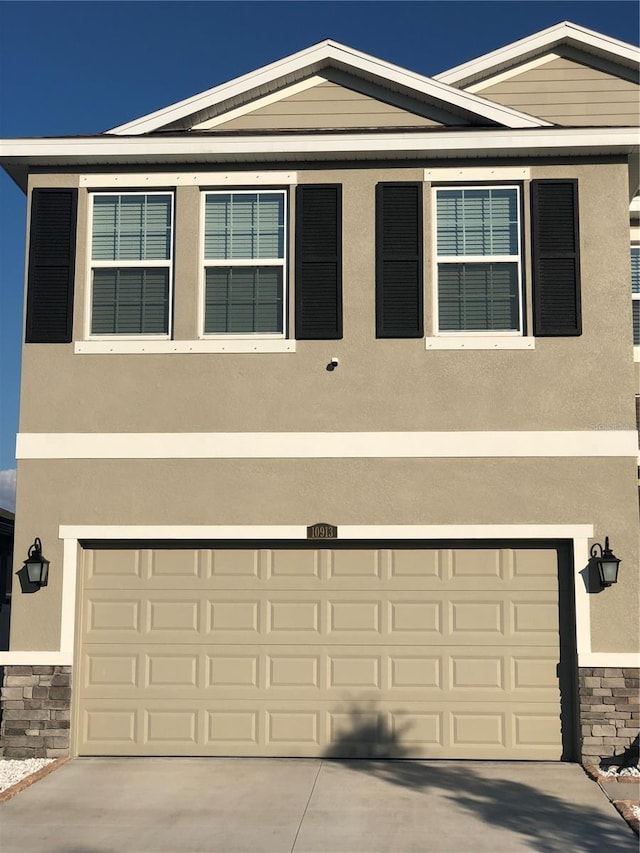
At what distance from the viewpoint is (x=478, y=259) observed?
1009 cm

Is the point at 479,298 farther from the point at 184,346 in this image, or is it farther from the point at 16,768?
the point at 16,768

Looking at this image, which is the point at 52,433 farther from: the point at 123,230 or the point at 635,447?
the point at 635,447

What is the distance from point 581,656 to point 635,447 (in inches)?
85.4

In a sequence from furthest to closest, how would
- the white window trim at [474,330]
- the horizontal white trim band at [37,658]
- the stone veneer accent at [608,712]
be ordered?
the white window trim at [474,330] → the horizontal white trim band at [37,658] → the stone veneer accent at [608,712]

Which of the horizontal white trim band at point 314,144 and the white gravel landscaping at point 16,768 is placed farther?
the horizontal white trim band at point 314,144

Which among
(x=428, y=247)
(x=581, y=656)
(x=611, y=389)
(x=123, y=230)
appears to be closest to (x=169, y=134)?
(x=123, y=230)

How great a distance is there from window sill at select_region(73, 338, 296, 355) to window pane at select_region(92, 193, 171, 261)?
99 cm

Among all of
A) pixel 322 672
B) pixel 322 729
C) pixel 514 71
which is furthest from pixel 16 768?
pixel 514 71

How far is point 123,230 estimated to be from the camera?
410 inches

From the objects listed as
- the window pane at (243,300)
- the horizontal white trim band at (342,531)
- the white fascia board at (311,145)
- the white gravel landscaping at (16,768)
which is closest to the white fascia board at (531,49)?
the white fascia board at (311,145)

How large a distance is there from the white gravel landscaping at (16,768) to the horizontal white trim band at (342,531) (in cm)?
225

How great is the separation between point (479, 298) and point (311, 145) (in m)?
2.42

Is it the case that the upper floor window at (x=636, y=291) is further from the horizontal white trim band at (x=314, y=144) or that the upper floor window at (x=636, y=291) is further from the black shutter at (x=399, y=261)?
the black shutter at (x=399, y=261)

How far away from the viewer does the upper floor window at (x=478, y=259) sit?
32.9 feet
